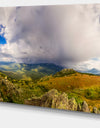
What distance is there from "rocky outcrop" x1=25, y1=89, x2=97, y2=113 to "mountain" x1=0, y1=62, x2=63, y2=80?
45 centimetres

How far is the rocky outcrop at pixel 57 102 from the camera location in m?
3.08

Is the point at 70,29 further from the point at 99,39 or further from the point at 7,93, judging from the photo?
the point at 7,93

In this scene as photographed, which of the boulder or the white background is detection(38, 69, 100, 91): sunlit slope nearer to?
the boulder

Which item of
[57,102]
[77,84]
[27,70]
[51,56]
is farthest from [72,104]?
[27,70]

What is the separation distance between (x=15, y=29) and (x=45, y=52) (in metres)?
0.91

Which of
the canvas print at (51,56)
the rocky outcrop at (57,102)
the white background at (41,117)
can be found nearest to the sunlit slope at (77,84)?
the canvas print at (51,56)

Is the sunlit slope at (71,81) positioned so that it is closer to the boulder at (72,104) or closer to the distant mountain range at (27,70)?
the distant mountain range at (27,70)

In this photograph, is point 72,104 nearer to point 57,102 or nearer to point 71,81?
point 57,102

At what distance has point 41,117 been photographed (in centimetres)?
312

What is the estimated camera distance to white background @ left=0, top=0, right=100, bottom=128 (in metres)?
2.86

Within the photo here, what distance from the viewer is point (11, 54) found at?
3.64 meters

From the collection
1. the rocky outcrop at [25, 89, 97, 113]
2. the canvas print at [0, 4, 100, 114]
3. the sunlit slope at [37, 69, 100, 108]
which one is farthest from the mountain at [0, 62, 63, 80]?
the rocky outcrop at [25, 89, 97, 113]

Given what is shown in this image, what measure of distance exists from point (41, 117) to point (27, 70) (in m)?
1.09

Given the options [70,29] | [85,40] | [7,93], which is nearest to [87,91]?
[85,40]
